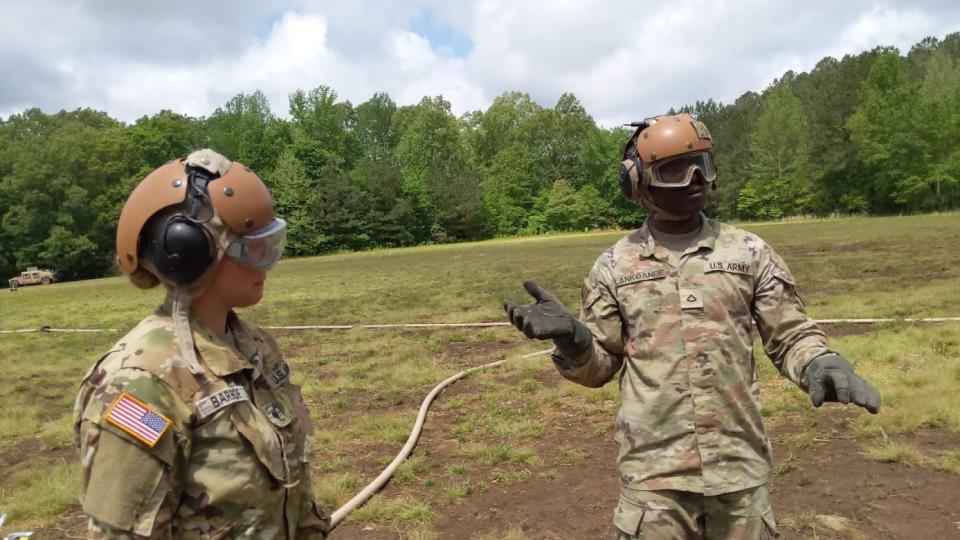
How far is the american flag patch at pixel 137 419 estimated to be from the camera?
1681 mm

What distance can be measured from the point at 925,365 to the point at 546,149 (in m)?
76.6

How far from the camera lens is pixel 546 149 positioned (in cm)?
8256

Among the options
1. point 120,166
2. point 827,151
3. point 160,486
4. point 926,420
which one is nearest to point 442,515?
point 160,486

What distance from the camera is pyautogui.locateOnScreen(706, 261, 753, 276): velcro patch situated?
9.20ft

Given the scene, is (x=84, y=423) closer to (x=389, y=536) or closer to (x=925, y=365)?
(x=389, y=536)

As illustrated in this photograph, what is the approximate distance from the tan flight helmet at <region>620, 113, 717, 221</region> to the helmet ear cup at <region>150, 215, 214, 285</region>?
191 cm

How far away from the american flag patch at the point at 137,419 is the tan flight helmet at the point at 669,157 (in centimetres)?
218

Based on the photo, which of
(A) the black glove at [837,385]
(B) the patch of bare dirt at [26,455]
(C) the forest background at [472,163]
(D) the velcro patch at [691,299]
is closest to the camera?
(A) the black glove at [837,385]

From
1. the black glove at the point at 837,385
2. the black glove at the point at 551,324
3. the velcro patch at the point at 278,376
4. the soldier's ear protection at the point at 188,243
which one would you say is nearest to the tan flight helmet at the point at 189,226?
the soldier's ear protection at the point at 188,243

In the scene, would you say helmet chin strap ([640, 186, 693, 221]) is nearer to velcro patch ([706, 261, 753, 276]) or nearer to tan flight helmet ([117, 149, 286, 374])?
velcro patch ([706, 261, 753, 276])

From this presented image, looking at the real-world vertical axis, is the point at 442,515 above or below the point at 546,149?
below

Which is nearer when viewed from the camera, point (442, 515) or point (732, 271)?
point (732, 271)

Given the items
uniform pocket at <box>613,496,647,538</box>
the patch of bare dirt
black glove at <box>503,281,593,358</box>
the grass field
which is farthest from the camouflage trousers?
the patch of bare dirt

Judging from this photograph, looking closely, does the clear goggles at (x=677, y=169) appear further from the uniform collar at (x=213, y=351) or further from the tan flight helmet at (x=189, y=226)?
the uniform collar at (x=213, y=351)
